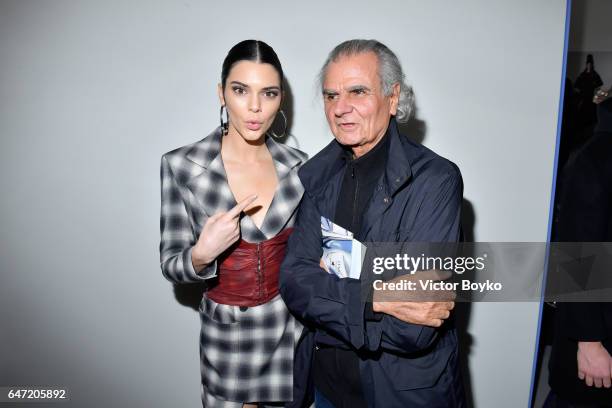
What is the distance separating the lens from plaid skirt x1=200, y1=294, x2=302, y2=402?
1751mm

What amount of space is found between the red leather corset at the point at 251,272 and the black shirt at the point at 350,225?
0.28 m

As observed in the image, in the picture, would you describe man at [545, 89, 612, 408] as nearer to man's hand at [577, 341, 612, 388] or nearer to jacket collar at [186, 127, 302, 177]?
man's hand at [577, 341, 612, 388]

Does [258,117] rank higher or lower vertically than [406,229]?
higher

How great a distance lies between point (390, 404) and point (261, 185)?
921mm

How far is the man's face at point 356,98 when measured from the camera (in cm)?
150

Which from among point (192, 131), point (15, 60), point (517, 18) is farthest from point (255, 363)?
point (517, 18)

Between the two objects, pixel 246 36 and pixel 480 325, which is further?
pixel 480 325

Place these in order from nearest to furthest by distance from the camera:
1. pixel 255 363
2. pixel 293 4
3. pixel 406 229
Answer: pixel 406 229 → pixel 255 363 → pixel 293 4

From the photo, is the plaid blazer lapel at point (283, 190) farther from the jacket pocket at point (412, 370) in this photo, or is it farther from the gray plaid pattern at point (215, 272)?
the jacket pocket at point (412, 370)

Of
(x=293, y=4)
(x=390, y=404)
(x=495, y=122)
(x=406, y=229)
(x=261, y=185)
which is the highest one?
(x=293, y=4)

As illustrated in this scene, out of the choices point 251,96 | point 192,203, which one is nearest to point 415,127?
point 251,96

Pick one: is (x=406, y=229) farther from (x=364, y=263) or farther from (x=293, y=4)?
(x=293, y=4)

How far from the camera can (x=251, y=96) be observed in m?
1.60

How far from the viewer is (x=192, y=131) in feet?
6.91
